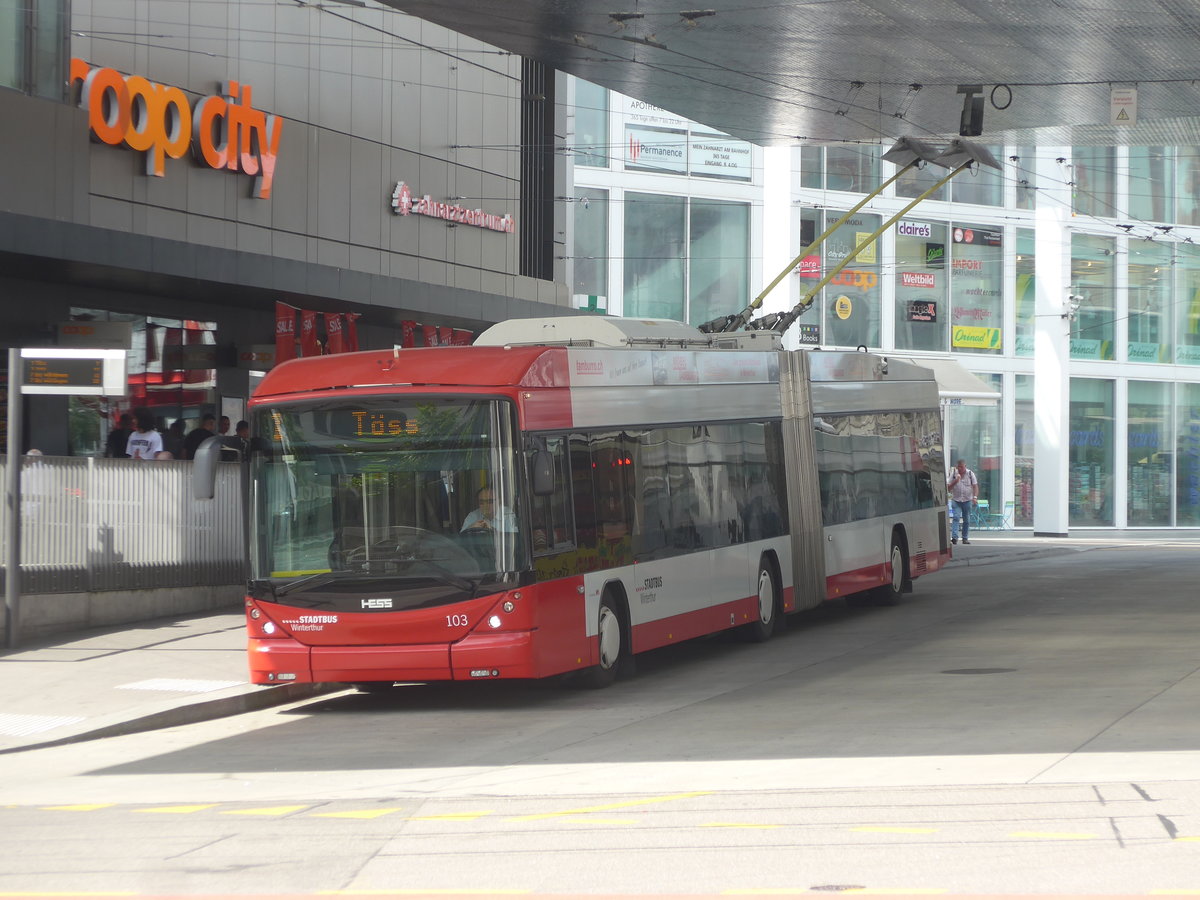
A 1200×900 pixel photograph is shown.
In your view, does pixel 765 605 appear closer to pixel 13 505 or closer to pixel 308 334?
pixel 13 505

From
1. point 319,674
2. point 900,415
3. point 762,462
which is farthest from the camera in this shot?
point 900,415

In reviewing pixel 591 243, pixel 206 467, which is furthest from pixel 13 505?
pixel 591 243

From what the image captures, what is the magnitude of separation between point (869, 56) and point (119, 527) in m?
12.5

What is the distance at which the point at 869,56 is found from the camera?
23.5 meters

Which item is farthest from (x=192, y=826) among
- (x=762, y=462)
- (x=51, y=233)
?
(x=51, y=233)

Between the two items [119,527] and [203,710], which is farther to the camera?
[119,527]

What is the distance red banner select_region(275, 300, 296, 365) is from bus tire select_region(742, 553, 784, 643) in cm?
840

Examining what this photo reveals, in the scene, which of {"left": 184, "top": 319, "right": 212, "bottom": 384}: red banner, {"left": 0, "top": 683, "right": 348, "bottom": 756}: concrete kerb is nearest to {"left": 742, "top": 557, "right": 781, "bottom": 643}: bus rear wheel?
{"left": 0, "top": 683, "right": 348, "bottom": 756}: concrete kerb

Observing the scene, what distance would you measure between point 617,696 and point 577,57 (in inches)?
484

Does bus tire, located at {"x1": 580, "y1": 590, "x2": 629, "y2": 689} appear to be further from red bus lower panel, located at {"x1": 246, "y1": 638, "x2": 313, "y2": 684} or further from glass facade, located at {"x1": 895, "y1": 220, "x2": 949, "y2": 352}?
glass facade, located at {"x1": 895, "y1": 220, "x2": 949, "y2": 352}

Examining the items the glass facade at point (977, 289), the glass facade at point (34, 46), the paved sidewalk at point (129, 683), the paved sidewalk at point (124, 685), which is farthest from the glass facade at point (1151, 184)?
the paved sidewalk at point (124, 685)

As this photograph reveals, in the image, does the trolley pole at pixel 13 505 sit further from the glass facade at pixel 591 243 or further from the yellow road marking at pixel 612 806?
the glass facade at pixel 591 243

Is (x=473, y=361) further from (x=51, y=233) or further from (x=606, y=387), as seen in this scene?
(x=51, y=233)

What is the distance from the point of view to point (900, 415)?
2297 centimetres
